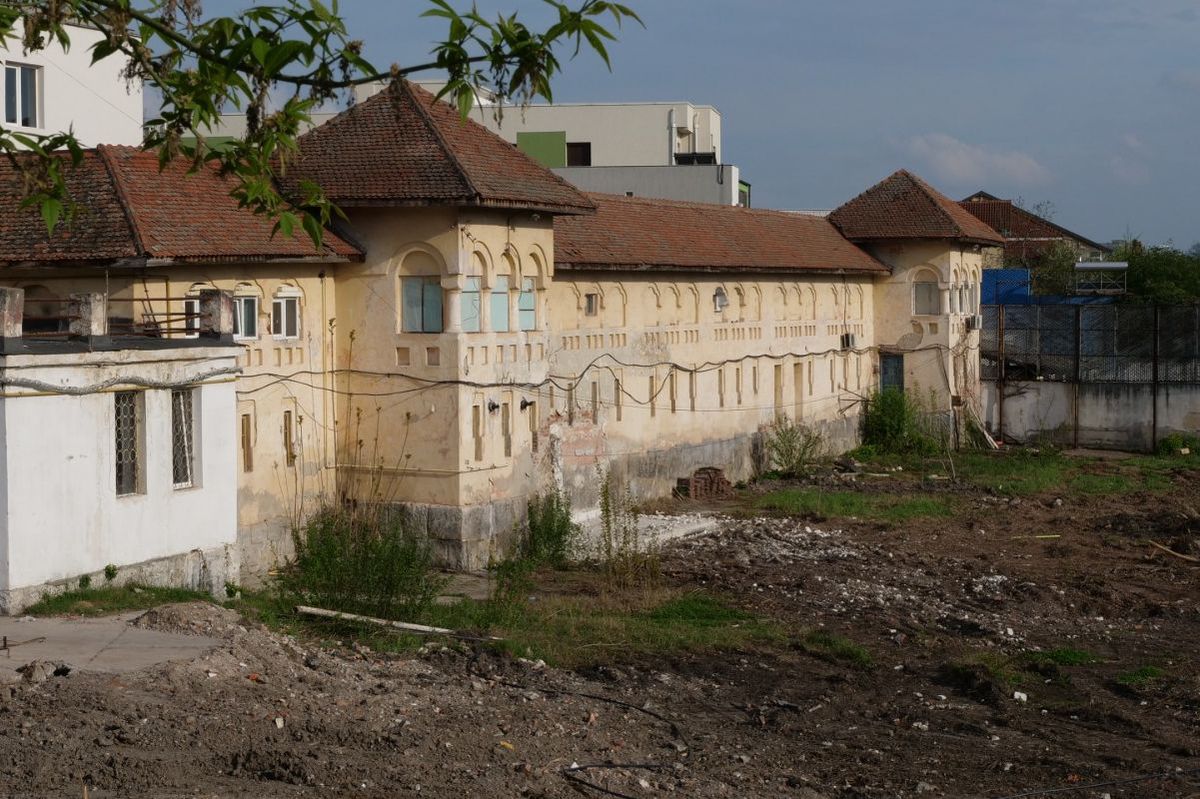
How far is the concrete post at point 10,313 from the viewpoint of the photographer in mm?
14023

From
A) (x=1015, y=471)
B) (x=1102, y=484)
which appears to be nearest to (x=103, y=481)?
(x=1102, y=484)

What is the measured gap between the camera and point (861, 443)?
35.5 meters

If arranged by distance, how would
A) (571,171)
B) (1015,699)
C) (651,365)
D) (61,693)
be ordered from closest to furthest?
1. (61,693)
2. (1015,699)
3. (651,365)
4. (571,171)

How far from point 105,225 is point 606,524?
6.99 metres

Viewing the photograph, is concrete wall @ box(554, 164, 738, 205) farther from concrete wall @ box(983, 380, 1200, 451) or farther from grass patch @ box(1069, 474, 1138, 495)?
grass patch @ box(1069, 474, 1138, 495)

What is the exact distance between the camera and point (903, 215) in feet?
118

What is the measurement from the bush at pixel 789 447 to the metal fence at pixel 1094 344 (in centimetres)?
739

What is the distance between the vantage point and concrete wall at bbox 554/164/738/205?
146 ft

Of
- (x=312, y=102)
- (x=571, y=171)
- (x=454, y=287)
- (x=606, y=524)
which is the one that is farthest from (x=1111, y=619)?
(x=571, y=171)

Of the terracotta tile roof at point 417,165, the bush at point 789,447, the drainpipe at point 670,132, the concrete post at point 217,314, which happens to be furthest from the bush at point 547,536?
the drainpipe at point 670,132

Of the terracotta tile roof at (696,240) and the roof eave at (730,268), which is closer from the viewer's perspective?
the roof eave at (730,268)

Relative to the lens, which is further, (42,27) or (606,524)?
(606,524)

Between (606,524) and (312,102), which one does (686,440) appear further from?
(312,102)

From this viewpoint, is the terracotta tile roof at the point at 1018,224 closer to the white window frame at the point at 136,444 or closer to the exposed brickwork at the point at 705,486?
the exposed brickwork at the point at 705,486
